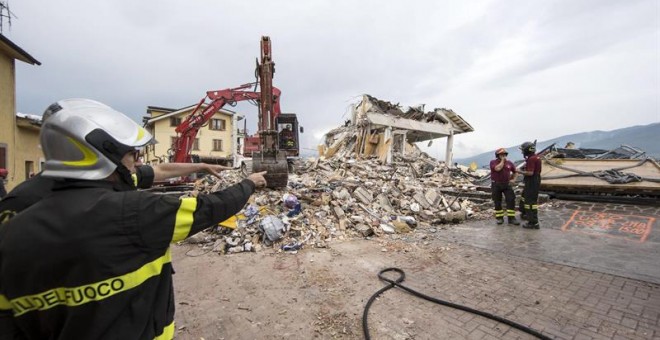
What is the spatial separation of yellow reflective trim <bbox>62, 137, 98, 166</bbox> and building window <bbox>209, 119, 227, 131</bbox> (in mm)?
29579

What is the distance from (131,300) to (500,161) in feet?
25.8

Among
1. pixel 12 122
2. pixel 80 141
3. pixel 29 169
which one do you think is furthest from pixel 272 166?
pixel 29 169

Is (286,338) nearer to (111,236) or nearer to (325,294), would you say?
(325,294)

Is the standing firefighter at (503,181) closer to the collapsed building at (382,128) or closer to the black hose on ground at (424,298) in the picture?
the black hose on ground at (424,298)

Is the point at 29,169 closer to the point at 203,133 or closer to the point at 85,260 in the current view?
the point at 85,260

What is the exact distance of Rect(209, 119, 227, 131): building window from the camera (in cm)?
2894

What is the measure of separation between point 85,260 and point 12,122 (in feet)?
46.9

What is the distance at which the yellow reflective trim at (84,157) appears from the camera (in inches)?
47.3

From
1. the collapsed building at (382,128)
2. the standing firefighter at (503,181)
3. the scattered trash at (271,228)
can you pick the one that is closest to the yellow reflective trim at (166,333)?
the scattered trash at (271,228)

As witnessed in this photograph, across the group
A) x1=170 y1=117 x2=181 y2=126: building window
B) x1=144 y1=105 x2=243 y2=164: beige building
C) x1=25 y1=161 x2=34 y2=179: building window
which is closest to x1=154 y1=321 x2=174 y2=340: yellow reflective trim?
x1=25 y1=161 x2=34 y2=179: building window

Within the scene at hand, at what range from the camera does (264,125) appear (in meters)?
7.77

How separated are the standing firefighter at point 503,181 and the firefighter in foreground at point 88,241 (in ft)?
24.7

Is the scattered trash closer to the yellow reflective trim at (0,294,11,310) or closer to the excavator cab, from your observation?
the yellow reflective trim at (0,294,11,310)

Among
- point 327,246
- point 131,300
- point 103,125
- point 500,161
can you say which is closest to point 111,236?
point 131,300
